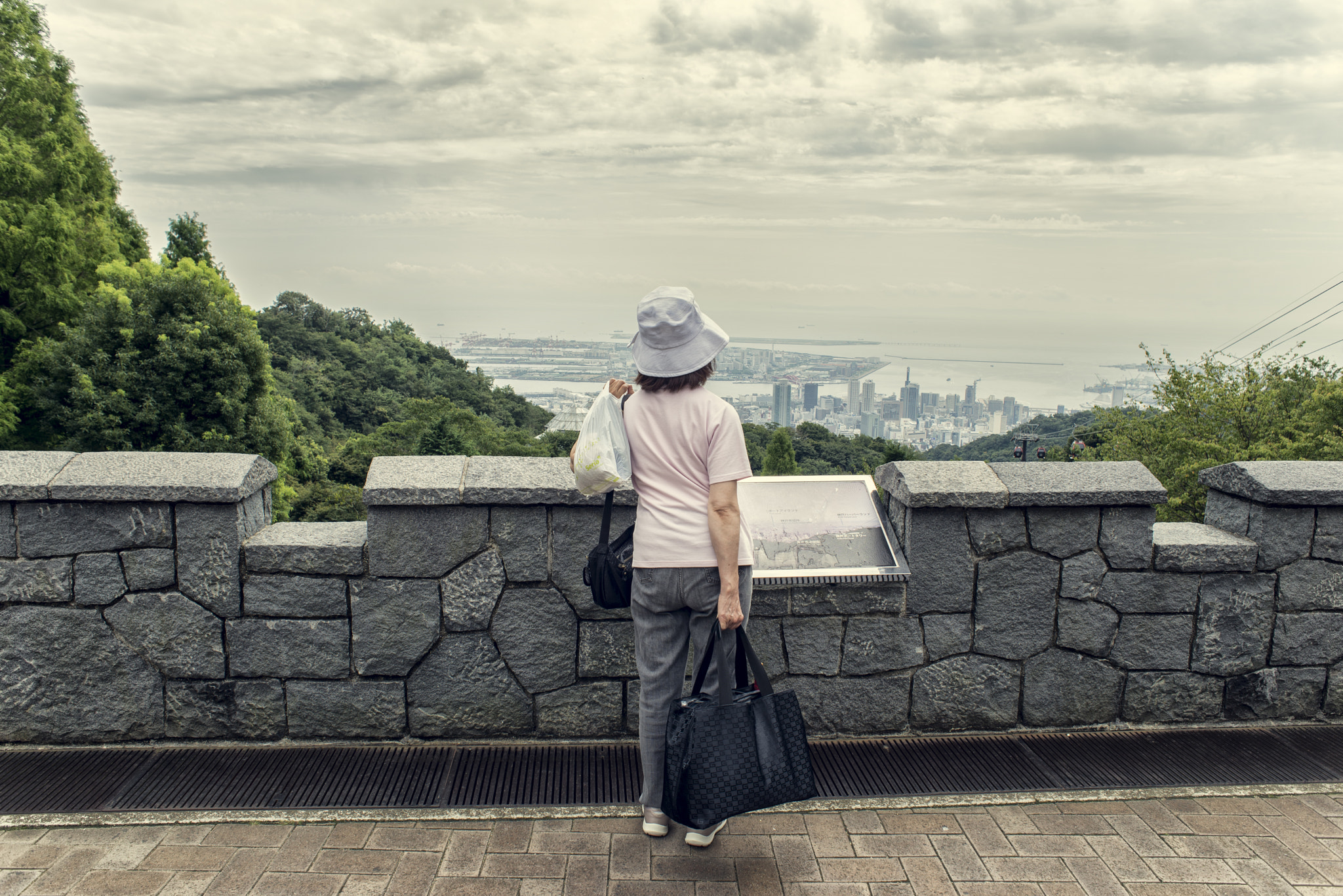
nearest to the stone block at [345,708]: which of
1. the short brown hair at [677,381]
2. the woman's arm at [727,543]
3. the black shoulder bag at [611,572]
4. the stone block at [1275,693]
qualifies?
the black shoulder bag at [611,572]

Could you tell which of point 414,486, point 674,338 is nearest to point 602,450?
point 674,338

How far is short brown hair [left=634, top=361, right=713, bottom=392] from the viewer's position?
7.52ft

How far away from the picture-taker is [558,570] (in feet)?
9.41

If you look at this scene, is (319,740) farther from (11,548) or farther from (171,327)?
(171,327)

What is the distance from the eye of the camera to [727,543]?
2232mm

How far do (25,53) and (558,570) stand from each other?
3217 cm

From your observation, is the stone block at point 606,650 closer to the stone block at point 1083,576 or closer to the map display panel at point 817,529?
the map display panel at point 817,529

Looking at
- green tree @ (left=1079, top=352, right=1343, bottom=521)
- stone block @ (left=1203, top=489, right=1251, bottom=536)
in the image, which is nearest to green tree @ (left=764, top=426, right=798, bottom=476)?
green tree @ (left=1079, top=352, right=1343, bottom=521)

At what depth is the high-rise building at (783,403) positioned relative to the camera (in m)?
72.7

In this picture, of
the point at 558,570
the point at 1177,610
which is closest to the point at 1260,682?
the point at 1177,610

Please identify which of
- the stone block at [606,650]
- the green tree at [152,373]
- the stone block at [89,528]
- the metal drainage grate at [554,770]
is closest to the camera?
the metal drainage grate at [554,770]

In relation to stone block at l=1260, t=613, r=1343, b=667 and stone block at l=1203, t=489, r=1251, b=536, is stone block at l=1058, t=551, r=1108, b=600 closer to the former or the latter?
stone block at l=1203, t=489, r=1251, b=536

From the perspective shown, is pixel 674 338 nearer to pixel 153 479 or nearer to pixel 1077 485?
pixel 1077 485

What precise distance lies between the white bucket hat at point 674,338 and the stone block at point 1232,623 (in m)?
2.21
